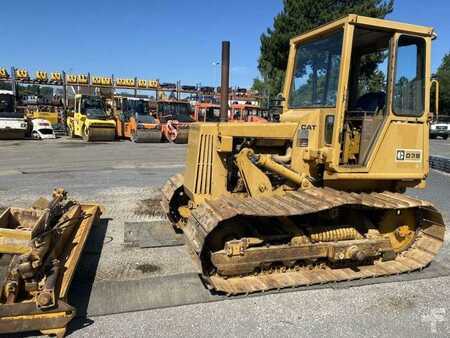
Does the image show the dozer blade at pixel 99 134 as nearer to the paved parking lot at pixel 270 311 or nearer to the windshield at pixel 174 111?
the windshield at pixel 174 111

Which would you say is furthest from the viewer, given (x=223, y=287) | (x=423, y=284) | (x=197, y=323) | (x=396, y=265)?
(x=396, y=265)

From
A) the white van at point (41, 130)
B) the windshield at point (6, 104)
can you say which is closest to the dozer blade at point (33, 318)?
the white van at point (41, 130)

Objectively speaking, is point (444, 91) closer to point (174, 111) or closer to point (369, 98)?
point (174, 111)

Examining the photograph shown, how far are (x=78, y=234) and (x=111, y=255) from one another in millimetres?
505

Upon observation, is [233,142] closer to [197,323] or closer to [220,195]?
[220,195]

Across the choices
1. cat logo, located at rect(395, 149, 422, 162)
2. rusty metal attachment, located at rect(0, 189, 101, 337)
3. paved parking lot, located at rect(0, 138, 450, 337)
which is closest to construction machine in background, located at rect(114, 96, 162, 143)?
paved parking lot, located at rect(0, 138, 450, 337)

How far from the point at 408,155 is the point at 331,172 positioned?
3.69 feet

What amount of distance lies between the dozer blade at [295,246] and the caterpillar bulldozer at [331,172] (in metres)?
0.01

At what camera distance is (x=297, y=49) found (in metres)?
6.02

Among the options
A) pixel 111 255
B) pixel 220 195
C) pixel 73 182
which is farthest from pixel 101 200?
pixel 220 195

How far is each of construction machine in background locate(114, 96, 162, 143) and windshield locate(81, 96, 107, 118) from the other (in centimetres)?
109

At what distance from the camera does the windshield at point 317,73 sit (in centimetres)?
514

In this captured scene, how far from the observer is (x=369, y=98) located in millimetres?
5527

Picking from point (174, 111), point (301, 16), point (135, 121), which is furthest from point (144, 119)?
point (301, 16)
